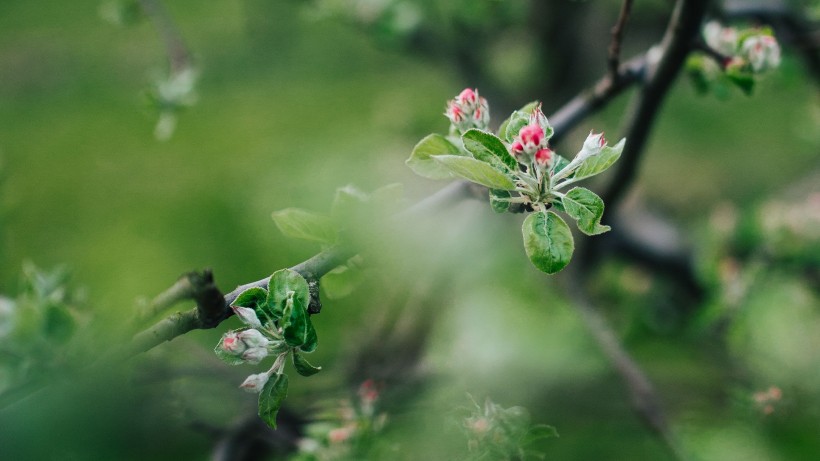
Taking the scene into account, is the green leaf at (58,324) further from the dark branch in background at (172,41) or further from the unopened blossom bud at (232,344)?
the dark branch in background at (172,41)

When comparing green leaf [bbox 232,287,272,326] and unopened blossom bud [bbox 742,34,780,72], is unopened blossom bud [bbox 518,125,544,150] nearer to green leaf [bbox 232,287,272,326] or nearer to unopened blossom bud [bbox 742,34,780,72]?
green leaf [bbox 232,287,272,326]

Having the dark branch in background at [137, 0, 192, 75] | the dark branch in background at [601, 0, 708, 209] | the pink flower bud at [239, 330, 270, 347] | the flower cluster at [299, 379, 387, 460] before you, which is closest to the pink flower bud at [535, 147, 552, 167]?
the pink flower bud at [239, 330, 270, 347]

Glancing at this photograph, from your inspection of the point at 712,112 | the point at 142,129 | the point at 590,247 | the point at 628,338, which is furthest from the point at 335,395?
the point at 712,112

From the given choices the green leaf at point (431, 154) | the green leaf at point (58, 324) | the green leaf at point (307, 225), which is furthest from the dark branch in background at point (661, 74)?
the green leaf at point (58, 324)

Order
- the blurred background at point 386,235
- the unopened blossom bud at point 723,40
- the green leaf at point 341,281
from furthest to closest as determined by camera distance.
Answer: the blurred background at point 386,235 → the unopened blossom bud at point 723,40 → the green leaf at point 341,281

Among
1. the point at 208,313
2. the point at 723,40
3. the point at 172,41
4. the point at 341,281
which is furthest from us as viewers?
the point at 172,41

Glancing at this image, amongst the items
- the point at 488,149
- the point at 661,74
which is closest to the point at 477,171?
the point at 488,149

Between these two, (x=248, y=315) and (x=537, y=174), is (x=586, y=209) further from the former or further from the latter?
(x=248, y=315)
